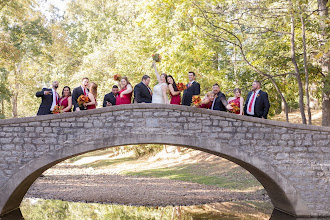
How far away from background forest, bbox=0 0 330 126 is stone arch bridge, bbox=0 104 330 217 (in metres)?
2.67

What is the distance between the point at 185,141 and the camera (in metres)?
9.91

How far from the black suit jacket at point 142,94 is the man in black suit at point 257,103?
254cm

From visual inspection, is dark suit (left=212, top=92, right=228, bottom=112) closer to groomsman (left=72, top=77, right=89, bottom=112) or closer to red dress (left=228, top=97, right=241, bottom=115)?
red dress (left=228, top=97, right=241, bottom=115)

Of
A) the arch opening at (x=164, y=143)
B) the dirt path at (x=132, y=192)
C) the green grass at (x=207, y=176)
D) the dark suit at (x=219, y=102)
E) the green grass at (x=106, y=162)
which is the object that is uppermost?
the dark suit at (x=219, y=102)

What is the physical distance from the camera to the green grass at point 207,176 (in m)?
15.2

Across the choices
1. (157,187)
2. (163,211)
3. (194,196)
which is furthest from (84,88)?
(157,187)

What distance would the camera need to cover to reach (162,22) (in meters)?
19.1

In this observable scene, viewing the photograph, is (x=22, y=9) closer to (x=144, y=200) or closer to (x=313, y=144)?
(x=144, y=200)

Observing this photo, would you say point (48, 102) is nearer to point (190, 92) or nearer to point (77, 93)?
point (77, 93)

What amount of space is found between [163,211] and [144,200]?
5.97 ft

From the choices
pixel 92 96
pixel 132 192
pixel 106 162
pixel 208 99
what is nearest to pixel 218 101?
pixel 208 99

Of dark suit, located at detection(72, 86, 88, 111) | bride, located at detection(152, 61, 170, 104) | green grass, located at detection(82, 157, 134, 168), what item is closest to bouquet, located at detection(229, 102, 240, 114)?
bride, located at detection(152, 61, 170, 104)

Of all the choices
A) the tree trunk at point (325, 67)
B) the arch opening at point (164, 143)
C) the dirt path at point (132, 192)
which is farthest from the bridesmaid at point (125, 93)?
the tree trunk at point (325, 67)

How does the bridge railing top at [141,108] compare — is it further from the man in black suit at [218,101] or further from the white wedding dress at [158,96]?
the man in black suit at [218,101]
